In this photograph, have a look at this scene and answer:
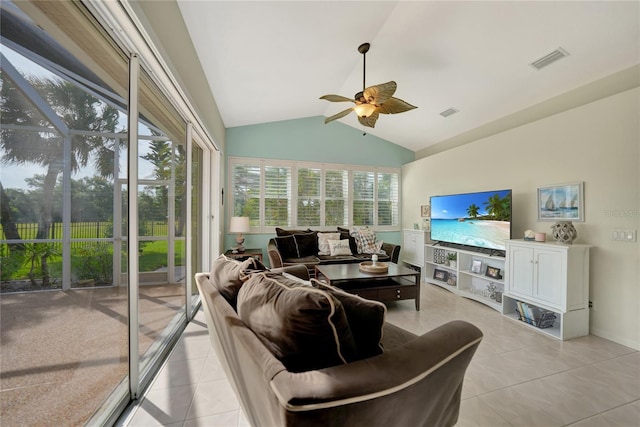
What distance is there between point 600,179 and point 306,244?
3.80 meters

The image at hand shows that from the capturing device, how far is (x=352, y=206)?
5.31 metres

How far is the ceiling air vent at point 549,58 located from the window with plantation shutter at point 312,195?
10.00 feet

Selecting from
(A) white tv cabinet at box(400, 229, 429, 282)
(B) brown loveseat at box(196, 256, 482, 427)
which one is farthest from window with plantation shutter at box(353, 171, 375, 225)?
(B) brown loveseat at box(196, 256, 482, 427)

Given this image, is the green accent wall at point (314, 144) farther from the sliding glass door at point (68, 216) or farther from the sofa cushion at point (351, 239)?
the sliding glass door at point (68, 216)

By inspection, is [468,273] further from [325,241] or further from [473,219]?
[325,241]

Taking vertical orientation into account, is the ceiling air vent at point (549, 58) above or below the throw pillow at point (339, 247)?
above

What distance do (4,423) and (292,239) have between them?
3.57 m

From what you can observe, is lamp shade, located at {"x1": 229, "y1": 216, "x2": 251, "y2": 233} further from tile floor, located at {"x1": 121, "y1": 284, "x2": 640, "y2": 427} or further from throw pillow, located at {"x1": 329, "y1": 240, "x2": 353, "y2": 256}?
tile floor, located at {"x1": 121, "y1": 284, "x2": 640, "y2": 427}

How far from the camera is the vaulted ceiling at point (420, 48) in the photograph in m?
2.11

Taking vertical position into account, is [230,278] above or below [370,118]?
below

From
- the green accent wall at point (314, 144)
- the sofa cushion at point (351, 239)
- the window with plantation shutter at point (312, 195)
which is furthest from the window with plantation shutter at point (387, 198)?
the sofa cushion at point (351, 239)

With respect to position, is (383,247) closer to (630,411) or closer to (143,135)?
(630,411)

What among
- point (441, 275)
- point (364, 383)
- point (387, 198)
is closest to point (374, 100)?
point (364, 383)

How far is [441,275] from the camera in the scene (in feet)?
14.0
